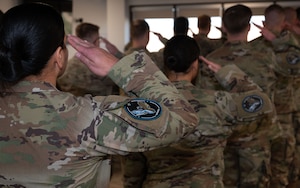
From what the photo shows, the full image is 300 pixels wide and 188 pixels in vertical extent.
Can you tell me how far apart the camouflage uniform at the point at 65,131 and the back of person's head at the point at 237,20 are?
2145 mm

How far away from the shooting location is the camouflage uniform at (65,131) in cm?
132

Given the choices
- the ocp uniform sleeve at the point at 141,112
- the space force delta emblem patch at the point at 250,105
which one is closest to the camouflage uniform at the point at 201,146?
the space force delta emblem patch at the point at 250,105

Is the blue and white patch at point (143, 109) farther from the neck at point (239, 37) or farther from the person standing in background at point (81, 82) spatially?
the person standing in background at point (81, 82)

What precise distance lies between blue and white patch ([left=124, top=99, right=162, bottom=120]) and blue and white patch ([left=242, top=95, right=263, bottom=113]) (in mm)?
997

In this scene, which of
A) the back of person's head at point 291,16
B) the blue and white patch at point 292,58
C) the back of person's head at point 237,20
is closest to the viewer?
the back of person's head at point 237,20

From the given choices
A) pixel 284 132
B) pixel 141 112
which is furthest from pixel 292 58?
pixel 141 112

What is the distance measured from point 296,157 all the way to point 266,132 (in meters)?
1.20

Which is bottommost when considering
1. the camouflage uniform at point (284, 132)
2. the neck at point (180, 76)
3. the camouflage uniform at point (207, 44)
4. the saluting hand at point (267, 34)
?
the camouflage uniform at point (284, 132)

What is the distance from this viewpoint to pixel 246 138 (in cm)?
354

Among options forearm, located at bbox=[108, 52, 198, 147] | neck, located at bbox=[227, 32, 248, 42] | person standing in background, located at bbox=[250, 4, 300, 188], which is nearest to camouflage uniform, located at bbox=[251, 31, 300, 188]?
person standing in background, located at bbox=[250, 4, 300, 188]

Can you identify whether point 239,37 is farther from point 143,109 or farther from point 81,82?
point 143,109

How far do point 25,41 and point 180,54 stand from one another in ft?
3.64

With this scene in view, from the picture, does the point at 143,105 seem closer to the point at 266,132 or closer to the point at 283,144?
the point at 266,132

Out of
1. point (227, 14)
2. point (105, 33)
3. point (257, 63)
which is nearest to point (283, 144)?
point (257, 63)
